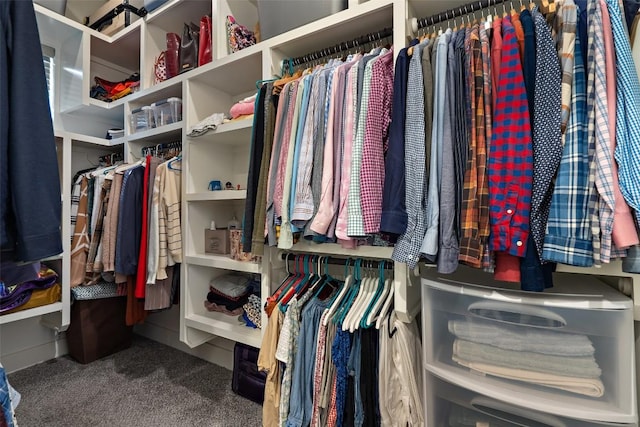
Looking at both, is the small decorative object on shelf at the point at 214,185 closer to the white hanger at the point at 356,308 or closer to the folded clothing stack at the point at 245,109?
the folded clothing stack at the point at 245,109

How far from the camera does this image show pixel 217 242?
1.72 metres

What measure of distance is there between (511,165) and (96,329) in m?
2.52

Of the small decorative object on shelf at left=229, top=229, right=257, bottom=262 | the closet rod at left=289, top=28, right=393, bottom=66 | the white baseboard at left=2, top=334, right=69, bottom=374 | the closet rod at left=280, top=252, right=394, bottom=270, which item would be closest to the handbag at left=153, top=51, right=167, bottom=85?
the closet rod at left=289, top=28, right=393, bottom=66

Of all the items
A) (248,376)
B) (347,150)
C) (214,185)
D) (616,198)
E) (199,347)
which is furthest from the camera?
(199,347)

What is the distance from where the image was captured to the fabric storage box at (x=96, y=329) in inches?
80.0

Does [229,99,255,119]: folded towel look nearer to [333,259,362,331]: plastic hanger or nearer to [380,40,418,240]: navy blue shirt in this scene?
[380,40,418,240]: navy blue shirt

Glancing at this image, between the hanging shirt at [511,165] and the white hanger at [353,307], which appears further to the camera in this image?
the white hanger at [353,307]

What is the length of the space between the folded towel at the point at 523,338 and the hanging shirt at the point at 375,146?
1.31 ft

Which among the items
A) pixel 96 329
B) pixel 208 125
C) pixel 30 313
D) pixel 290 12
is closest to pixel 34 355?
pixel 96 329

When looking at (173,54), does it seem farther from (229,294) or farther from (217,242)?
(229,294)

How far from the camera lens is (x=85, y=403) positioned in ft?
5.32

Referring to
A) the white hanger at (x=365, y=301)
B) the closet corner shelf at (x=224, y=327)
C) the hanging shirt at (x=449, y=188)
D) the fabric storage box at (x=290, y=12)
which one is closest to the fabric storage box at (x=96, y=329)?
the closet corner shelf at (x=224, y=327)

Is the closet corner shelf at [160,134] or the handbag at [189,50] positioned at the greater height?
the handbag at [189,50]

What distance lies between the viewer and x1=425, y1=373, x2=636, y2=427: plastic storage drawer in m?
0.83
